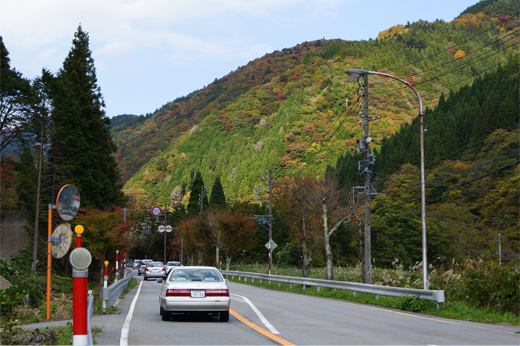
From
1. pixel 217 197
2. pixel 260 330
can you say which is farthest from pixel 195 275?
pixel 217 197

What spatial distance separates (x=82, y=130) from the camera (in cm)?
4431

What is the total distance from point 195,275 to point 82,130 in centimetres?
3387

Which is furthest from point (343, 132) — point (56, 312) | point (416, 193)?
point (56, 312)

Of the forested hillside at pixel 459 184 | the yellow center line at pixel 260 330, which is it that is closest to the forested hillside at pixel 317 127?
the forested hillside at pixel 459 184

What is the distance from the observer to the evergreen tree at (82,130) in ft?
137

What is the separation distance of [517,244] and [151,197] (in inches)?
4653

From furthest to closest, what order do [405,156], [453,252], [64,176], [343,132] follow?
[343,132], [405,156], [453,252], [64,176]

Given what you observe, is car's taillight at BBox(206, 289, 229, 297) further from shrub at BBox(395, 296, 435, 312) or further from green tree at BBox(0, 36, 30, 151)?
green tree at BBox(0, 36, 30, 151)

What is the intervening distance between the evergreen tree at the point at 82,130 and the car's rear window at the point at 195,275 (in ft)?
87.8

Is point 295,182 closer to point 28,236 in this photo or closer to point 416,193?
point 28,236

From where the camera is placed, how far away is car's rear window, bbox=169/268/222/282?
13555 mm

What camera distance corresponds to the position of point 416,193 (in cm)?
7862

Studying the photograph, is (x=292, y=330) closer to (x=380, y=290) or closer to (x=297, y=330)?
(x=297, y=330)

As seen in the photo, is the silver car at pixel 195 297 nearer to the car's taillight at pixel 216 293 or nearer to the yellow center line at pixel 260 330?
the car's taillight at pixel 216 293
